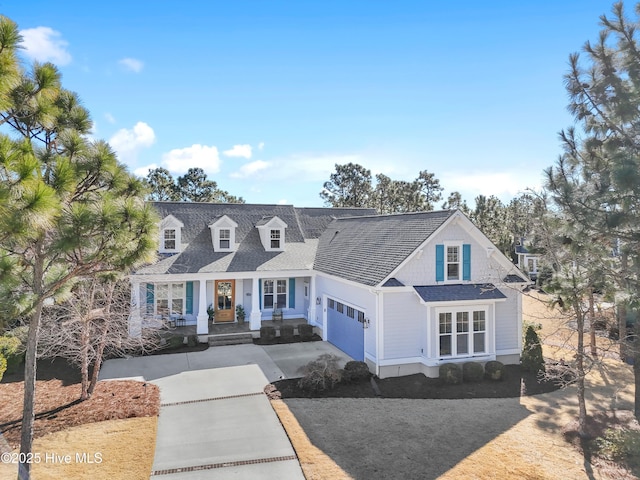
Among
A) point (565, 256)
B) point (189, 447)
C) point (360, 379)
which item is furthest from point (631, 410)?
point (189, 447)

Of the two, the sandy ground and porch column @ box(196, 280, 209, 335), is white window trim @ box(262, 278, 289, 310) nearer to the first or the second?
porch column @ box(196, 280, 209, 335)

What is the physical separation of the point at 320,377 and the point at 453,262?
7158 mm

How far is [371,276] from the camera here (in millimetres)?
15922

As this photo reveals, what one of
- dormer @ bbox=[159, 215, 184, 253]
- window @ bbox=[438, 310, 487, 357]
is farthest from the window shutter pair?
dormer @ bbox=[159, 215, 184, 253]

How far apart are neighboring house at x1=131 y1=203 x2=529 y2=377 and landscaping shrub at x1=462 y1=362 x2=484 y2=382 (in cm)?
59

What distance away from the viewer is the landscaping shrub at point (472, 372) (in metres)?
14.5

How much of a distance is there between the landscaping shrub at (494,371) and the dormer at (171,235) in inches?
624

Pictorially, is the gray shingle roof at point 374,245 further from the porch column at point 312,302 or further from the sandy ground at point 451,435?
the sandy ground at point 451,435

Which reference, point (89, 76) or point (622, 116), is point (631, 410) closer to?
point (622, 116)

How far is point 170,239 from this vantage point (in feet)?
71.1

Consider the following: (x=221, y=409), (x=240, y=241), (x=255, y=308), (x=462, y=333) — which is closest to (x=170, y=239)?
(x=240, y=241)

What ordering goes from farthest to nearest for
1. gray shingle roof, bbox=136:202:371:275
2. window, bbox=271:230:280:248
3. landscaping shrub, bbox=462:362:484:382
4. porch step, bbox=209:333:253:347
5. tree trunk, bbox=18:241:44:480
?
1. window, bbox=271:230:280:248
2. gray shingle roof, bbox=136:202:371:275
3. porch step, bbox=209:333:253:347
4. landscaping shrub, bbox=462:362:484:382
5. tree trunk, bbox=18:241:44:480

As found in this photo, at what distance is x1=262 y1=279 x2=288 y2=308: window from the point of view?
73.5 feet

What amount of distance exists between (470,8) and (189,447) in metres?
14.1
